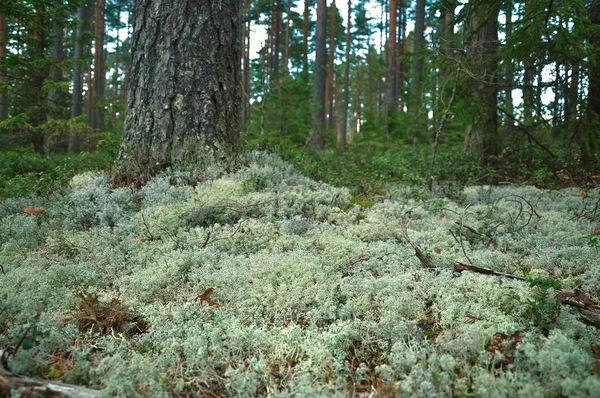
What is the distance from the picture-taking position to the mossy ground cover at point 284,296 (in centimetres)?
186

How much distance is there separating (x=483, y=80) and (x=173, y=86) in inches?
181

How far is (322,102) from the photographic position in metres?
16.6

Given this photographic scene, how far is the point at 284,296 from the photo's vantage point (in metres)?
2.58

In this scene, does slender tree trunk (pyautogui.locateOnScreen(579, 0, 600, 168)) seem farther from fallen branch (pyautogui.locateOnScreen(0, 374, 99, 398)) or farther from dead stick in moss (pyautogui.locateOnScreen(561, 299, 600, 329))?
fallen branch (pyautogui.locateOnScreen(0, 374, 99, 398))

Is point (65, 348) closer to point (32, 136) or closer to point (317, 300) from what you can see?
point (317, 300)

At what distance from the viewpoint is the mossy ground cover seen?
1855mm

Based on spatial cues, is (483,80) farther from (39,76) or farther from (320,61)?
(39,76)

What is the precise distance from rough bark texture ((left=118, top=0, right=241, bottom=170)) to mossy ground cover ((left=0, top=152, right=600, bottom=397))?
2.54ft

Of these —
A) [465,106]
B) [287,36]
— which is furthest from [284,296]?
[287,36]

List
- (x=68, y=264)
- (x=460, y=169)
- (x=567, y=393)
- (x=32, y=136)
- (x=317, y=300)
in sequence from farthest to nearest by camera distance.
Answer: (x=32, y=136), (x=460, y=169), (x=68, y=264), (x=317, y=300), (x=567, y=393)

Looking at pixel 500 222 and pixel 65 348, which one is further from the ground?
pixel 500 222

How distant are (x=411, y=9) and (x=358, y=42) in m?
8.51

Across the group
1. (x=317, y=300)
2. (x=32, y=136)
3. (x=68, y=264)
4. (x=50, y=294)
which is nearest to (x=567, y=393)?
(x=317, y=300)

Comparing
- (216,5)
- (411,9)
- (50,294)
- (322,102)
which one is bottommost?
(50,294)
